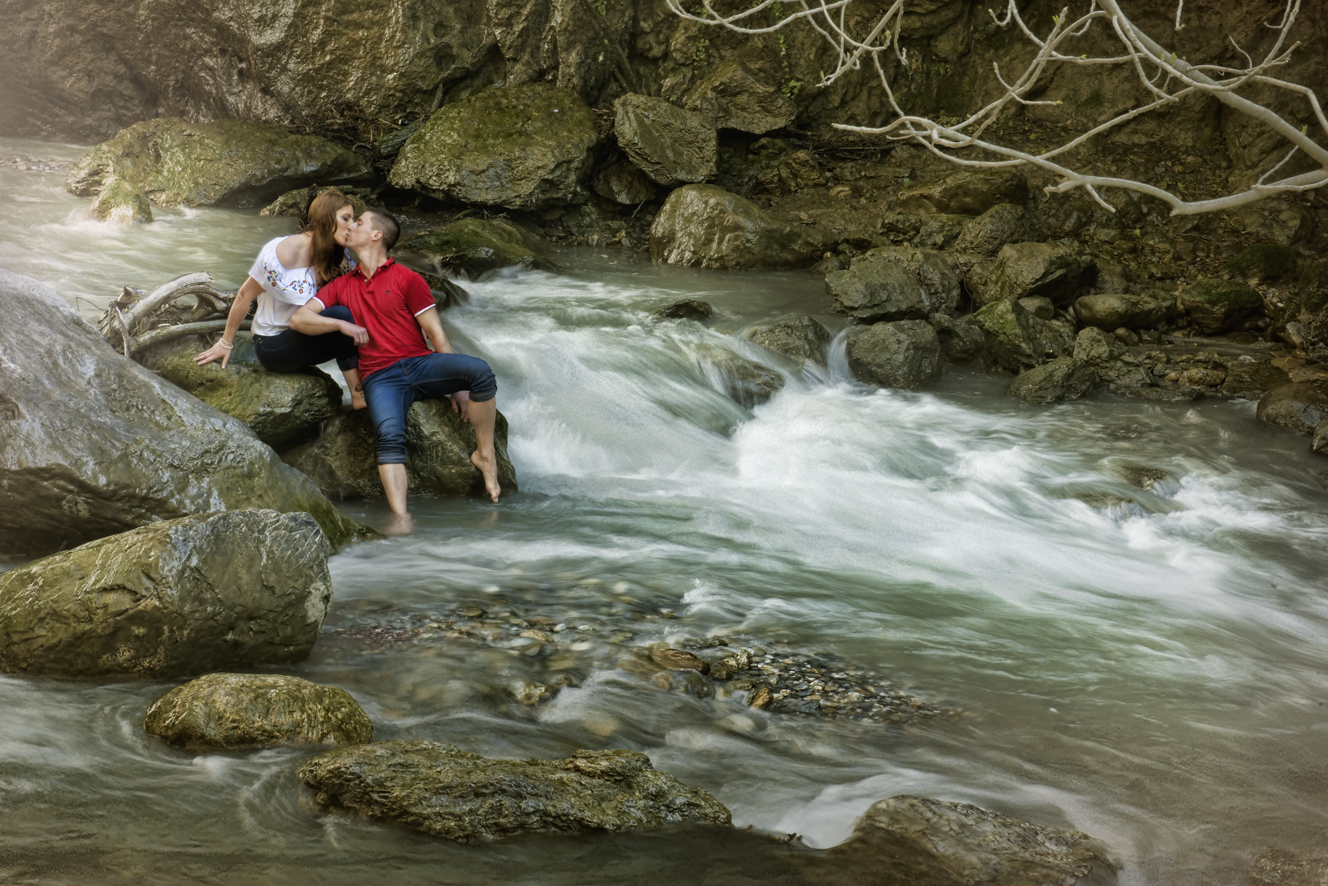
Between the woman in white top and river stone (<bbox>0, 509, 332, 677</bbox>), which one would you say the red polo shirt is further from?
river stone (<bbox>0, 509, 332, 677</bbox>)

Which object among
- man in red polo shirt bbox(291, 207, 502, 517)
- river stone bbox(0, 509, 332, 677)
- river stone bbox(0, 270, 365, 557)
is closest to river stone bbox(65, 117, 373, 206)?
man in red polo shirt bbox(291, 207, 502, 517)

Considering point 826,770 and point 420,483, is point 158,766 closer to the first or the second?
point 826,770

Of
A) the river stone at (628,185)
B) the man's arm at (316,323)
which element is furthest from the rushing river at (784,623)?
the river stone at (628,185)

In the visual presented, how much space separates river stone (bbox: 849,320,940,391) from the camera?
9.75 meters

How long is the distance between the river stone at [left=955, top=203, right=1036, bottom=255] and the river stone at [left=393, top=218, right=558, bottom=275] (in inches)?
194

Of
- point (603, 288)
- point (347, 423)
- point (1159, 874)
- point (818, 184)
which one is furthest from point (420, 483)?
point (818, 184)

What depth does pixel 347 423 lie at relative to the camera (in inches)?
250

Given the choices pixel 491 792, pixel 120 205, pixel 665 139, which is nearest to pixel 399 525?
pixel 491 792

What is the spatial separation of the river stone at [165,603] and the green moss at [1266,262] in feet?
39.5

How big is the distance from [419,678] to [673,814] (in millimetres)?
1340

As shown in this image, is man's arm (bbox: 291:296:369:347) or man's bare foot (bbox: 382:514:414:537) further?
man's arm (bbox: 291:296:369:347)

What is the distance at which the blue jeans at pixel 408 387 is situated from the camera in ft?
19.8

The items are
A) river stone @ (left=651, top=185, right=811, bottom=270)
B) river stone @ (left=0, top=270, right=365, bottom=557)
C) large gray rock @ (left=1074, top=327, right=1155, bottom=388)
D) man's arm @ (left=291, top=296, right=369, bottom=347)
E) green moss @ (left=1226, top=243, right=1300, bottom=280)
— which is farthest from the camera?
river stone @ (left=651, top=185, right=811, bottom=270)

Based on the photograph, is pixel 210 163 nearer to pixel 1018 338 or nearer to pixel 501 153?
pixel 501 153
